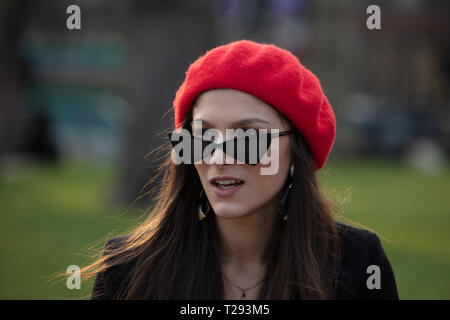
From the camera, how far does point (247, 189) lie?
2.53 metres

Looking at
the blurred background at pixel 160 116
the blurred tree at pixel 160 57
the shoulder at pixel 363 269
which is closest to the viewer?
the shoulder at pixel 363 269

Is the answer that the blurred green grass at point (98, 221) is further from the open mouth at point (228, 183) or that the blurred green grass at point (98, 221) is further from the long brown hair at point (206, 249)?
the open mouth at point (228, 183)

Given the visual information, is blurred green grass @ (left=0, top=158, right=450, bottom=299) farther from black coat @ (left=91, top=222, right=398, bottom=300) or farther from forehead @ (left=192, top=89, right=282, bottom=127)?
forehead @ (left=192, top=89, right=282, bottom=127)

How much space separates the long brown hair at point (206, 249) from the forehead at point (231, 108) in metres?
0.21

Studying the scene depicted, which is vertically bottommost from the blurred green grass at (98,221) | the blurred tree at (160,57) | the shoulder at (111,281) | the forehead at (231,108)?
the blurred green grass at (98,221)

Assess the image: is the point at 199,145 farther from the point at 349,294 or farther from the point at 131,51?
the point at 131,51

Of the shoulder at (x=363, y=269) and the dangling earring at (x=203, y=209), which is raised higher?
the dangling earring at (x=203, y=209)

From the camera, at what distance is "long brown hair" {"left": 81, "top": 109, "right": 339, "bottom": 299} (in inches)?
100

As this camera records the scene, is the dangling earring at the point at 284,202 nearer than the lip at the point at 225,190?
No

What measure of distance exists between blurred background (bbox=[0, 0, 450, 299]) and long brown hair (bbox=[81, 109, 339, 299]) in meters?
0.43

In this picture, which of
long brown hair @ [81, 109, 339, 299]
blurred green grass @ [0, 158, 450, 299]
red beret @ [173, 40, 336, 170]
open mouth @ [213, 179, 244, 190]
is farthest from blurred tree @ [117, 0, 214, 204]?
open mouth @ [213, 179, 244, 190]

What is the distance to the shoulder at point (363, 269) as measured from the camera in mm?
2605

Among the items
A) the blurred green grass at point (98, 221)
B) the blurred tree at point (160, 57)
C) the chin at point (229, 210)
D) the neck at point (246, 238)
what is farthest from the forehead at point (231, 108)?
the blurred tree at point (160, 57)
